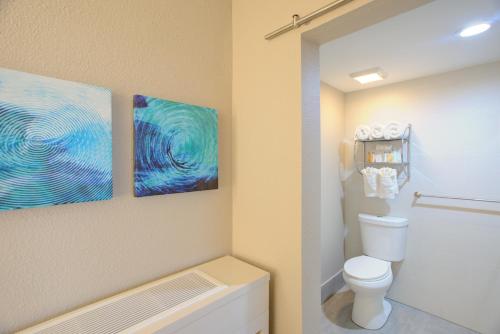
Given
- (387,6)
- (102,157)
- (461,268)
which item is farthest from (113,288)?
(461,268)

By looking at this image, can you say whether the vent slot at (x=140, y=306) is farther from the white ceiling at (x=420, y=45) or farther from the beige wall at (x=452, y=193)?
the beige wall at (x=452, y=193)

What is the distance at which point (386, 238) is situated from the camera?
219 cm

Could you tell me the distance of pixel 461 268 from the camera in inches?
77.5

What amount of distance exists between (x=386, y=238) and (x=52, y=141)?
2.57m

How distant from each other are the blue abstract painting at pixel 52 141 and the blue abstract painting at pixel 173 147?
134mm

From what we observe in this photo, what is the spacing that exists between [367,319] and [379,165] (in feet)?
4.77

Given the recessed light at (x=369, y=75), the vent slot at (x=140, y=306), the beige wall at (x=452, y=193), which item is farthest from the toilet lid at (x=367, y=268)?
the recessed light at (x=369, y=75)

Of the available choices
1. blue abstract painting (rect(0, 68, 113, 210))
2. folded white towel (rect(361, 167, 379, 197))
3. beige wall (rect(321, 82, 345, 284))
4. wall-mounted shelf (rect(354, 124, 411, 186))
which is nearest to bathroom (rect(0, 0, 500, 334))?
blue abstract painting (rect(0, 68, 113, 210))

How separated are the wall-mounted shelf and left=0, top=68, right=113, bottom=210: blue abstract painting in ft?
7.78

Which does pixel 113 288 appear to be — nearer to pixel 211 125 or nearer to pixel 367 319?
pixel 211 125

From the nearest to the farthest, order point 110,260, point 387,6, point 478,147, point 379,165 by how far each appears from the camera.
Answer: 1. point 387,6
2. point 110,260
3. point 478,147
4. point 379,165

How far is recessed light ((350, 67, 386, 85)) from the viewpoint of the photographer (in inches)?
79.3

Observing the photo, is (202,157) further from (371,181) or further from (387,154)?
(387,154)

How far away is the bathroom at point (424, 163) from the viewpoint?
5.73 feet
